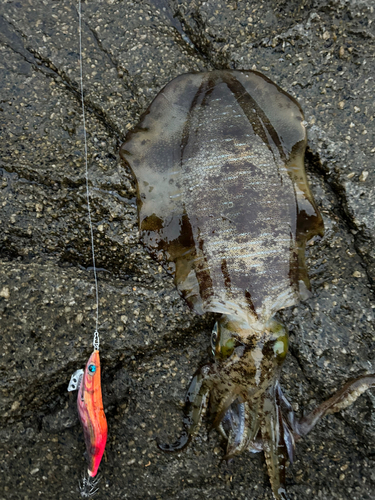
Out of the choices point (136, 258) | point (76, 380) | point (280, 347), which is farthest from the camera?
point (136, 258)

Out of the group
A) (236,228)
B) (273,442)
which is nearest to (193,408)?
(273,442)

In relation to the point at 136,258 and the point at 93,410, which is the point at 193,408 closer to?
the point at 93,410

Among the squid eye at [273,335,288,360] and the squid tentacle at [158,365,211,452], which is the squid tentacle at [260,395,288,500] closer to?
the squid eye at [273,335,288,360]

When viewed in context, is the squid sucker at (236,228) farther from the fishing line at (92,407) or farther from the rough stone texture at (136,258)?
the fishing line at (92,407)

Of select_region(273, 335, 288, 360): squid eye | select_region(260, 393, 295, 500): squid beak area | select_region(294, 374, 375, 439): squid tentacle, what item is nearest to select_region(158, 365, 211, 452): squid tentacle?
select_region(260, 393, 295, 500): squid beak area

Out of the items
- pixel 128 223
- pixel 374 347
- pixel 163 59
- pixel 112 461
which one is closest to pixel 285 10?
pixel 163 59

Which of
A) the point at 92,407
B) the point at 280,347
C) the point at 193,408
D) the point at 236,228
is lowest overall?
the point at 193,408

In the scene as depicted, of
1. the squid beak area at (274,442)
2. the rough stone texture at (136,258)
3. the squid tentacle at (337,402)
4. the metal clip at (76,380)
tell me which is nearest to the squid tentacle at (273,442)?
the squid beak area at (274,442)
